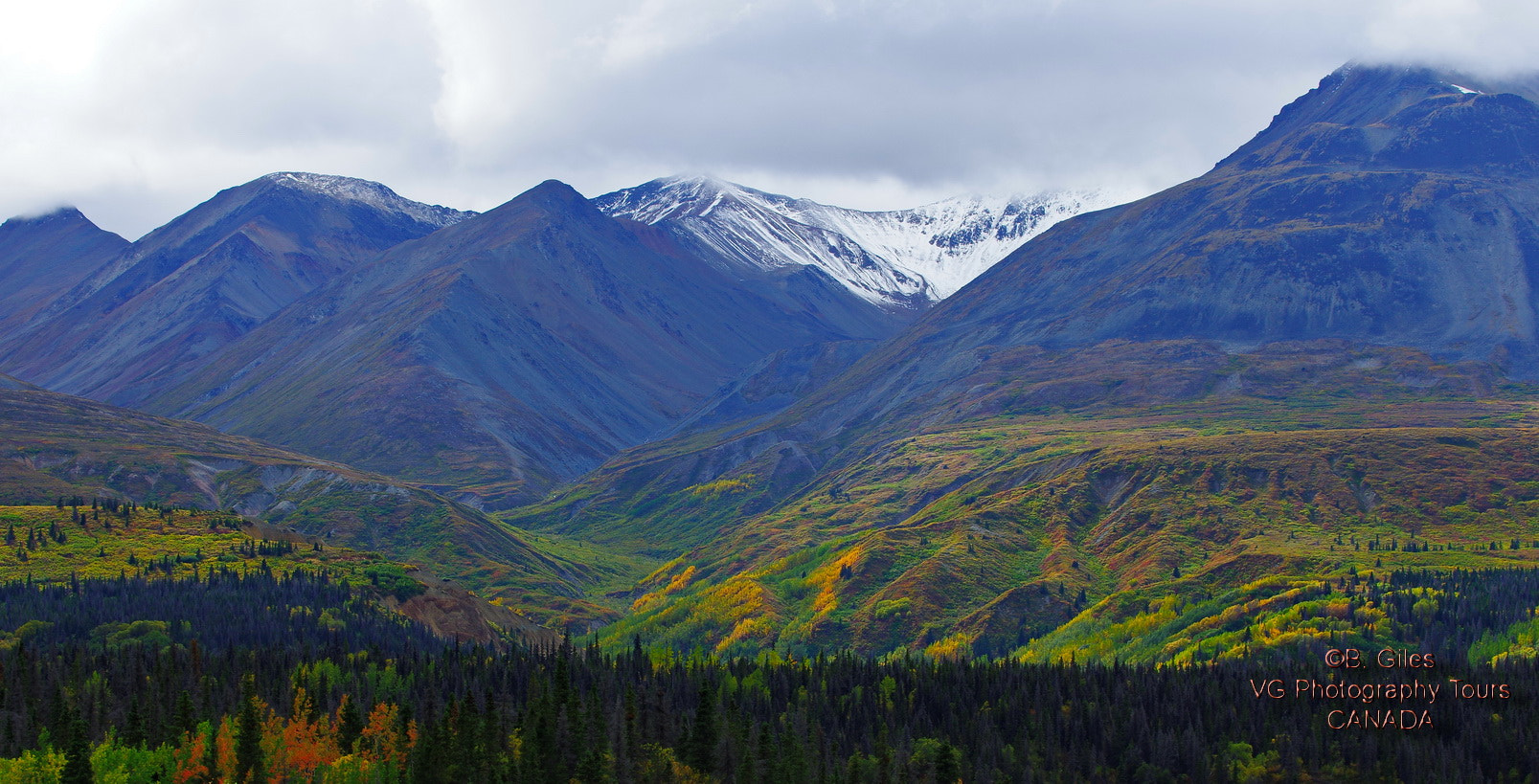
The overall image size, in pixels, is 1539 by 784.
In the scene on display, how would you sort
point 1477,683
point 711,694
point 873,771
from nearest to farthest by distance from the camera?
point 873,771 < point 711,694 < point 1477,683

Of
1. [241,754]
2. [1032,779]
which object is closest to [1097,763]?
[1032,779]

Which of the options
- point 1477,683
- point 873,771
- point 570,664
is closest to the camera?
point 873,771

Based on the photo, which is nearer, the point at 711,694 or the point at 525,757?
the point at 525,757

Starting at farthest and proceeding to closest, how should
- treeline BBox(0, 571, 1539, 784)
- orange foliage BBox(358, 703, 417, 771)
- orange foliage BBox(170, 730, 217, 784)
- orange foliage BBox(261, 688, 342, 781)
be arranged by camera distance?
orange foliage BBox(358, 703, 417, 771) < treeline BBox(0, 571, 1539, 784) < orange foliage BBox(261, 688, 342, 781) < orange foliage BBox(170, 730, 217, 784)

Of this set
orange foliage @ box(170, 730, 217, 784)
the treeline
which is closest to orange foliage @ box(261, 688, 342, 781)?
the treeline

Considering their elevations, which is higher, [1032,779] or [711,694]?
[711,694]

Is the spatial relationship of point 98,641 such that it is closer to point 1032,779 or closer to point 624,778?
point 624,778

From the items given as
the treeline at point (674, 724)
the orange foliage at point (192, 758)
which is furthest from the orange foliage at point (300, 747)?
the orange foliage at point (192, 758)

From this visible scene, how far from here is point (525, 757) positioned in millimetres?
142125

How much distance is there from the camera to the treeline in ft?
467

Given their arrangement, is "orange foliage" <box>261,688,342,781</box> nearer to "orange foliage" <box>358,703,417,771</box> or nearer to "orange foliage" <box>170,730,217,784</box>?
"orange foliage" <box>358,703,417,771</box>

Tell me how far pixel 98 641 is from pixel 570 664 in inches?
2619

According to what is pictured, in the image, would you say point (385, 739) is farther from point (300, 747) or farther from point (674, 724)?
point (674, 724)

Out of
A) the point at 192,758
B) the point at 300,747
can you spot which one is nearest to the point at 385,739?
the point at 300,747
